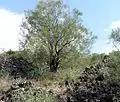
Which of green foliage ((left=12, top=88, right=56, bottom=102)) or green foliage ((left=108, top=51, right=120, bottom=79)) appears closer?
green foliage ((left=12, top=88, right=56, bottom=102))

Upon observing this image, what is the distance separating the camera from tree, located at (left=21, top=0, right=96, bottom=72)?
18.4 metres

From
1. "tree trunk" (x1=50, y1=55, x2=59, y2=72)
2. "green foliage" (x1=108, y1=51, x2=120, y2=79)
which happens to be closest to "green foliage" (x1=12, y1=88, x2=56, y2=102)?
"green foliage" (x1=108, y1=51, x2=120, y2=79)

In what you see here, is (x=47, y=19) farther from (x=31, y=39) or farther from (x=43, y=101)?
(x=43, y=101)

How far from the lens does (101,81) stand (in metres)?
13.9

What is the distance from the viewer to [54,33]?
18.4m

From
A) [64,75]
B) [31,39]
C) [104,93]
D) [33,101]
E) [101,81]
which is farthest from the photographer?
[31,39]

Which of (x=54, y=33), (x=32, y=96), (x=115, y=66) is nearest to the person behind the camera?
(x=32, y=96)

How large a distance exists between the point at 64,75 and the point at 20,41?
3136 mm

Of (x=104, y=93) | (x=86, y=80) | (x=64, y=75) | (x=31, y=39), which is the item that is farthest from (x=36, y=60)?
(x=104, y=93)

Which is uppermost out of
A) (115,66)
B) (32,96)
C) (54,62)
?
(54,62)

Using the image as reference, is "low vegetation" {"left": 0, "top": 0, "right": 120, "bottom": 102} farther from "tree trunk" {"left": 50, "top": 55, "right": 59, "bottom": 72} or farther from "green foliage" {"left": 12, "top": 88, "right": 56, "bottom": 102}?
"green foliage" {"left": 12, "top": 88, "right": 56, "bottom": 102}

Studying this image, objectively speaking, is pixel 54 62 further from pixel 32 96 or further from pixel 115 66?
pixel 32 96

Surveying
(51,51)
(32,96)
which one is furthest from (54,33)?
(32,96)

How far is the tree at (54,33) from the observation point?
18425 millimetres
